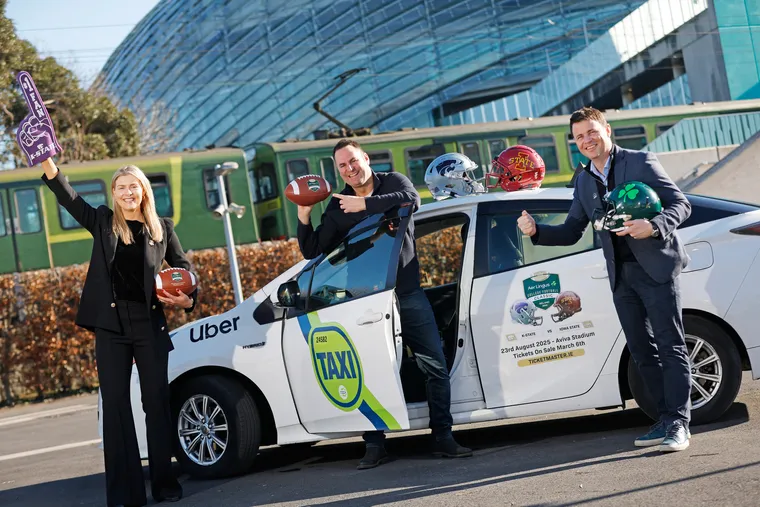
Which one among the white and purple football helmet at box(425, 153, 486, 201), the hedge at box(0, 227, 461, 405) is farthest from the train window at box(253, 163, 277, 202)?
the white and purple football helmet at box(425, 153, 486, 201)

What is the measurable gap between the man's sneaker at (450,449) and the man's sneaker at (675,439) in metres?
1.18

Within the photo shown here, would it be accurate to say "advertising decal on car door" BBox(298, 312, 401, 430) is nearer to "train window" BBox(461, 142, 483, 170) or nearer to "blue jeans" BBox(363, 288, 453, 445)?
"blue jeans" BBox(363, 288, 453, 445)

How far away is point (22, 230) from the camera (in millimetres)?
19766

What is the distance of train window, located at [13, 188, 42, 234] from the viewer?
19.7m

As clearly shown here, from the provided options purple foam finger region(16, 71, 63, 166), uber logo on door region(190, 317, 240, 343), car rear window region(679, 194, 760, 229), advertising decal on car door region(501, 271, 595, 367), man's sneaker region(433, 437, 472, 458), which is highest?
purple foam finger region(16, 71, 63, 166)

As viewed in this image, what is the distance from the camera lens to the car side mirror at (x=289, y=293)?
583cm

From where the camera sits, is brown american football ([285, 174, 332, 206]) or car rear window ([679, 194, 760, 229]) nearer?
car rear window ([679, 194, 760, 229])

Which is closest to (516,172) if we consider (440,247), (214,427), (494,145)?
(214,427)

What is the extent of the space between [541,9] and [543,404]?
45.6 m

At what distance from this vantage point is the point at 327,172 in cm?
2175

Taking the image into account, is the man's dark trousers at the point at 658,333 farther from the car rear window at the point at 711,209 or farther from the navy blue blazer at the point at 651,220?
the car rear window at the point at 711,209

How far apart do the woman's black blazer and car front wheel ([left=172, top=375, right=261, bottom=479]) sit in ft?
1.73

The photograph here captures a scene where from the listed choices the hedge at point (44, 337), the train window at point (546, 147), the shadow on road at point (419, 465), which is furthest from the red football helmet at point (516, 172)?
the train window at point (546, 147)

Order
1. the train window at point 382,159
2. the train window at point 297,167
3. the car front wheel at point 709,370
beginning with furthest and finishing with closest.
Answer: the train window at point 382,159 < the train window at point 297,167 < the car front wheel at point 709,370
